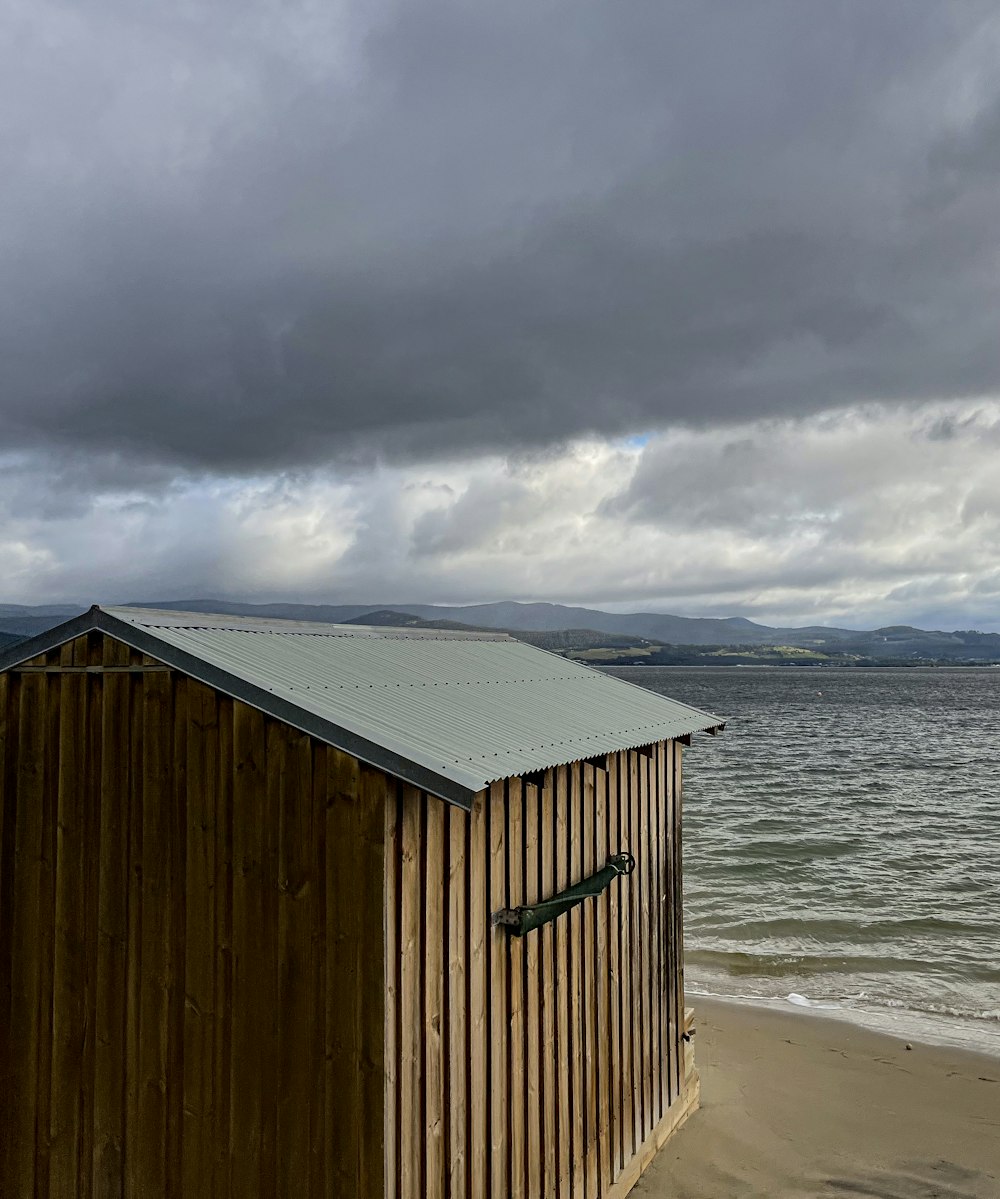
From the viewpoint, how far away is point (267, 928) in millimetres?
5371

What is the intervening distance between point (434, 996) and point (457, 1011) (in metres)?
0.32

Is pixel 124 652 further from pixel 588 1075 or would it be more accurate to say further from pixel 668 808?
pixel 668 808

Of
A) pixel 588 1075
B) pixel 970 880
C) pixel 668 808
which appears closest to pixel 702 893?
pixel 970 880

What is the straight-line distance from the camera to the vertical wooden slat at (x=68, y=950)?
582 centimetres

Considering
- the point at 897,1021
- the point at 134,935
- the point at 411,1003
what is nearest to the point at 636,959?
the point at 411,1003

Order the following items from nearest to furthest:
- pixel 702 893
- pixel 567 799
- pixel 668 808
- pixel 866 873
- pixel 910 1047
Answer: pixel 567 799 → pixel 668 808 → pixel 910 1047 → pixel 702 893 → pixel 866 873

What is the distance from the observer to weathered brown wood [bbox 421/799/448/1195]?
5434 millimetres

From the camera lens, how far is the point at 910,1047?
12648 millimetres

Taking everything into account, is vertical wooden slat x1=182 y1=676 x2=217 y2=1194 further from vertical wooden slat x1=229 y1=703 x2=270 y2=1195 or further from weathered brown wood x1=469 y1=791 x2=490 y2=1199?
weathered brown wood x1=469 y1=791 x2=490 y2=1199

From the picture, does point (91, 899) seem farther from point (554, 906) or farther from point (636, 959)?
point (636, 959)

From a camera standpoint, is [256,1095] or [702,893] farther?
[702,893]

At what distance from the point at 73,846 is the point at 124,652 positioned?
Answer: 129cm

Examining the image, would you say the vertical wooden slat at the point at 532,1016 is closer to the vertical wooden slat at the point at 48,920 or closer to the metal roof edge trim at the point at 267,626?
the metal roof edge trim at the point at 267,626

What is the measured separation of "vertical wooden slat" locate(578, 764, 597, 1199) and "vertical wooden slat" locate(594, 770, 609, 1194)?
6 cm
